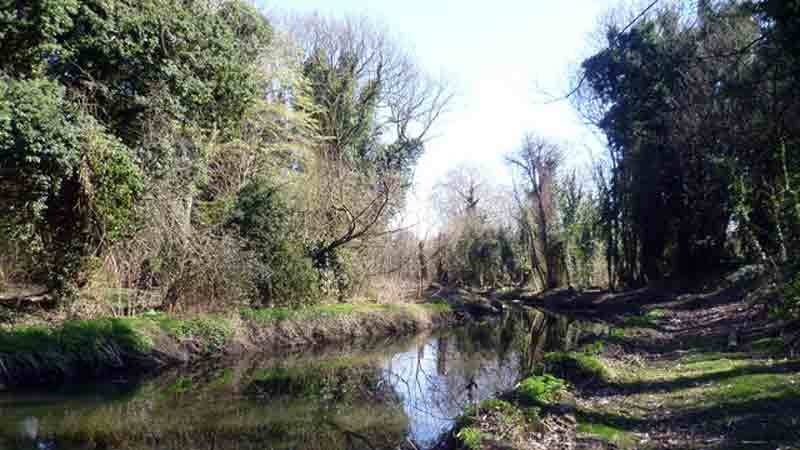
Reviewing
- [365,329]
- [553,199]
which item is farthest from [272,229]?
[553,199]

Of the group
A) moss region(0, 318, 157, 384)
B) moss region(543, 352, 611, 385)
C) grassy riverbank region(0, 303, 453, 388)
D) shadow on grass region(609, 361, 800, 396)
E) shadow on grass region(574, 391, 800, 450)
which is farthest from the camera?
grassy riverbank region(0, 303, 453, 388)

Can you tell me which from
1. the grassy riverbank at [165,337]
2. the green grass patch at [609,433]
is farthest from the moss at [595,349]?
the grassy riverbank at [165,337]

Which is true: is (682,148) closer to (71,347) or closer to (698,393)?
(698,393)

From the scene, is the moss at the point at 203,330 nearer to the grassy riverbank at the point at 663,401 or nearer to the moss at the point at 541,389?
the grassy riverbank at the point at 663,401

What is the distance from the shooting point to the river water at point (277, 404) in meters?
8.57

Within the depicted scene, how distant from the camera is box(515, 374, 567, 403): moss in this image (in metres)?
7.70

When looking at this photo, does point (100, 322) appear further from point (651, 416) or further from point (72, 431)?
point (651, 416)

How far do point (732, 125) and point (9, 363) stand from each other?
1755 cm

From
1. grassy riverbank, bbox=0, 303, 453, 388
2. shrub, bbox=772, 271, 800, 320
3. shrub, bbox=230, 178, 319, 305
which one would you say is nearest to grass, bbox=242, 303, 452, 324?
grassy riverbank, bbox=0, 303, 453, 388

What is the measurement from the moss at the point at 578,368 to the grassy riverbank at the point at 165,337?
8936 millimetres

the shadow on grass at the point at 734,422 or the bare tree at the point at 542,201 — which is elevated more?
the bare tree at the point at 542,201

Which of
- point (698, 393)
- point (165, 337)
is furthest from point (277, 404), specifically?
point (698, 393)

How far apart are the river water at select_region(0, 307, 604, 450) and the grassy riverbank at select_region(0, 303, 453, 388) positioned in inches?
26.9

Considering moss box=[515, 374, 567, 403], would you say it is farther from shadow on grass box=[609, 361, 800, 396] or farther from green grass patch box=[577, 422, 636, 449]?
shadow on grass box=[609, 361, 800, 396]
